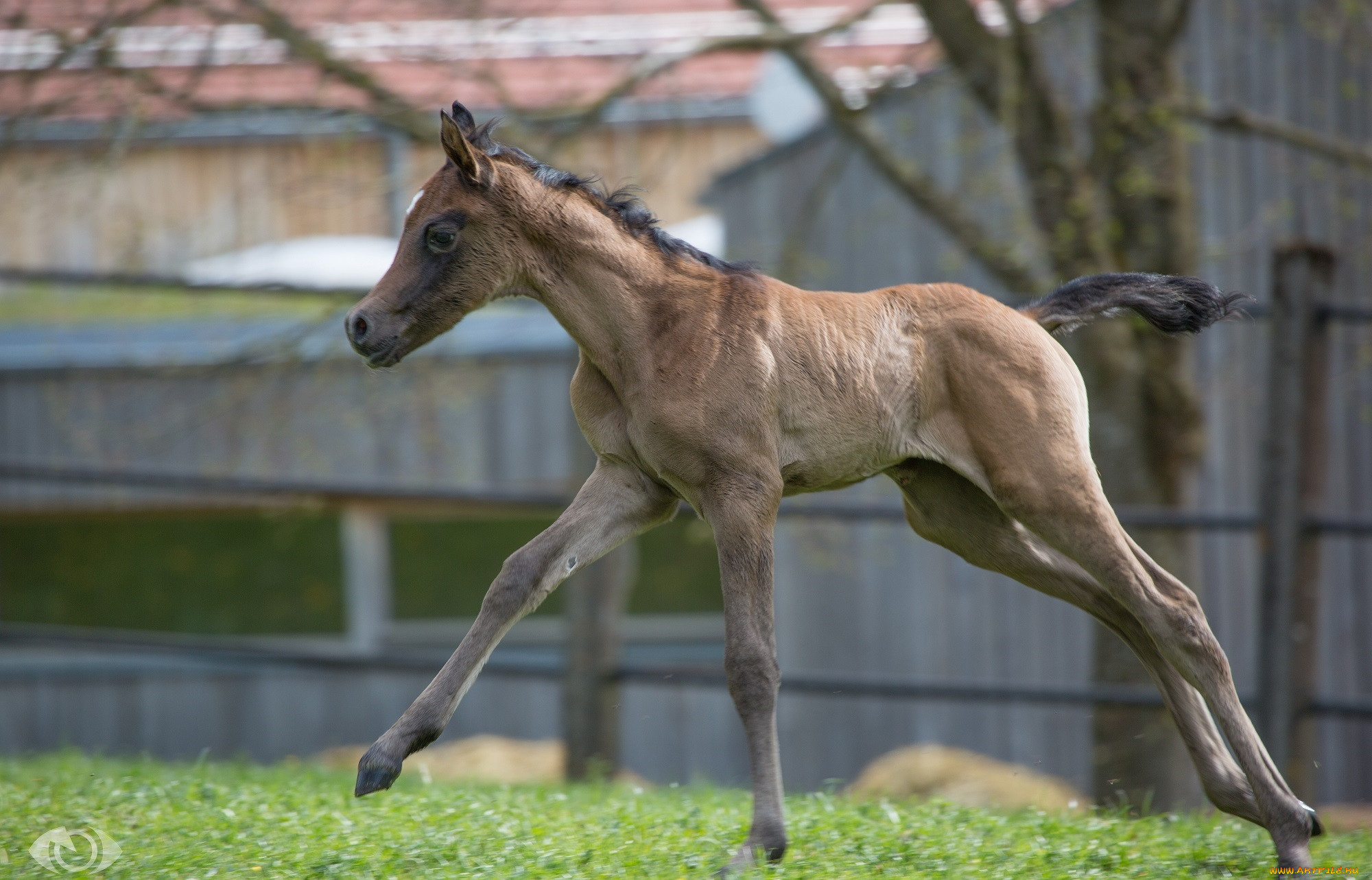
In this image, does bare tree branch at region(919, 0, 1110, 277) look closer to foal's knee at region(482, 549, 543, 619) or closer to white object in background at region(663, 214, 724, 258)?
white object in background at region(663, 214, 724, 258)

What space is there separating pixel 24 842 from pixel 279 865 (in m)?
0.87

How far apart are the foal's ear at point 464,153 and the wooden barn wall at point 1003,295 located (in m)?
3.76

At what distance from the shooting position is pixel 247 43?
26.0ft

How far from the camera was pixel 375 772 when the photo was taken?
3.35 metres

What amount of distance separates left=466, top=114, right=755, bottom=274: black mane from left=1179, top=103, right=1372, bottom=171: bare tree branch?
352 centimetres

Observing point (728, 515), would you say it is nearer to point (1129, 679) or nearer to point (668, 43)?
point (1129, 679)

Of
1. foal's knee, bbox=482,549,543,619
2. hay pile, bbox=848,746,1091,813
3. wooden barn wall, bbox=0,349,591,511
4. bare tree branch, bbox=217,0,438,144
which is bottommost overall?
hay pile, bbox=848,746,1091,813

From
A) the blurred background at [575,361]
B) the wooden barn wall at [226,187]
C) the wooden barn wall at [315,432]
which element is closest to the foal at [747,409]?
the blurred background at [575,361]

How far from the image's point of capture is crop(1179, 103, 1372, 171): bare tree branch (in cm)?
622

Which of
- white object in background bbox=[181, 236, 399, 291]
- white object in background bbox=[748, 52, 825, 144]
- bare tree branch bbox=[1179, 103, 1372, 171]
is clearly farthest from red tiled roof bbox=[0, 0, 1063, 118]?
bare tree branch bbox=[1179, 103, 1372, 171]

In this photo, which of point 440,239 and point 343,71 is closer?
point 440,239

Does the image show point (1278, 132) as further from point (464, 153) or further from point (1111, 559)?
point (464, 153)

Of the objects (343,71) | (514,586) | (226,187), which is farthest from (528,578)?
(226,187)

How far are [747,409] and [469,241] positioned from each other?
3.05ft
